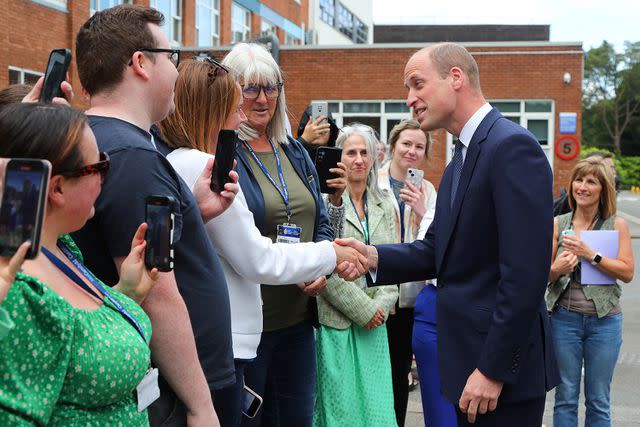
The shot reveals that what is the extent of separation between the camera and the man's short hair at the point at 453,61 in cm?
333

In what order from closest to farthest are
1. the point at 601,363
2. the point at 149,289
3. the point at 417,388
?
1. the point at 149,289
2. the point at 601,363
3. the point at 417,388

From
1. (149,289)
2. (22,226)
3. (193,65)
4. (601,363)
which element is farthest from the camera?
(601,363)

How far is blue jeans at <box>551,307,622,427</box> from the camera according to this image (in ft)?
16.8

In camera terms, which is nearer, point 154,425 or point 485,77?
point 154,425

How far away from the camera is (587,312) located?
5191 millimetres

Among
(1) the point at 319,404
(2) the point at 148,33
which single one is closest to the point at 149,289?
(2) the point at 148,33

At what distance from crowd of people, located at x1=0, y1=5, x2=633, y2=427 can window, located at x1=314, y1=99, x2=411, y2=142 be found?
2172 centimetres

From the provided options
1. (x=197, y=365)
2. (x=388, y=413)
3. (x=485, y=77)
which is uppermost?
(x=485, y=77)

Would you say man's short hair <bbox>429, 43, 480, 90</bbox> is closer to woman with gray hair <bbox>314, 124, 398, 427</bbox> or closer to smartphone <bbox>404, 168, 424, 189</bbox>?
woman with gray hair <bbox>314, 124, 398, 427</bbox>

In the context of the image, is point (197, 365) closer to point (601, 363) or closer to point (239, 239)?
point (239, 239)

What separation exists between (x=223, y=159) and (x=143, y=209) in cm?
64

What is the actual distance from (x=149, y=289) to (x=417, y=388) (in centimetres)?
539

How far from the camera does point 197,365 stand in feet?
7.86

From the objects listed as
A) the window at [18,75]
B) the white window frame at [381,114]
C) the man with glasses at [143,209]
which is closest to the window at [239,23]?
the white window frame at [381,114]
